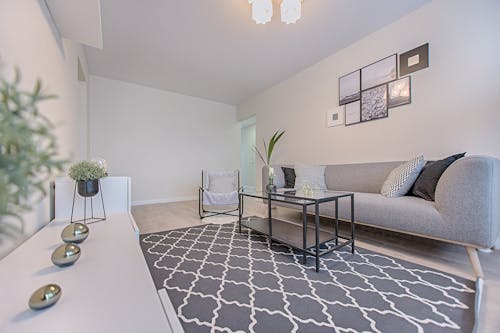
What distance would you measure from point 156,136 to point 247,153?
2418 millimetres

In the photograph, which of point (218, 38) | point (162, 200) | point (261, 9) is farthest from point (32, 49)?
point (162, 200)

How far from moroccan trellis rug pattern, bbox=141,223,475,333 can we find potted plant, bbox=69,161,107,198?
0.68 meters

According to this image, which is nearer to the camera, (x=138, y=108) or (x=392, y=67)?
(x=392, y=67)

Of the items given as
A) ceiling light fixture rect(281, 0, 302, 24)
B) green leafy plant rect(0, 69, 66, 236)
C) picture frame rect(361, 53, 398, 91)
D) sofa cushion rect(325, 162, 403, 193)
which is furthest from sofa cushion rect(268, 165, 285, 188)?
green leafy plant rect(0, 69, 66, 236)

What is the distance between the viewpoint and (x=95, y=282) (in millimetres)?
590

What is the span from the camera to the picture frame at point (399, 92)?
7.88ft

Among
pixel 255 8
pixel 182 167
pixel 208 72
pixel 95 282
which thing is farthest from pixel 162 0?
pixel 182 167

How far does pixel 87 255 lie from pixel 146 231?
1.74 meters

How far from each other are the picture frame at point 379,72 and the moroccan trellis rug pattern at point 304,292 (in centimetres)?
205

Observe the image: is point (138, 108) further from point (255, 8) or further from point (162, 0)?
point (255, 8)

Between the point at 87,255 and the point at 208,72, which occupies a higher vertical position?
the point at 208,72

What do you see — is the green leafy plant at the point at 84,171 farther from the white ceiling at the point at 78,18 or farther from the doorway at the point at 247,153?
the doorway at the point at 247,153

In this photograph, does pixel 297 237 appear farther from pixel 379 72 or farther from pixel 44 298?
pixel 379 72

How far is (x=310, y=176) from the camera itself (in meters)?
2.88
